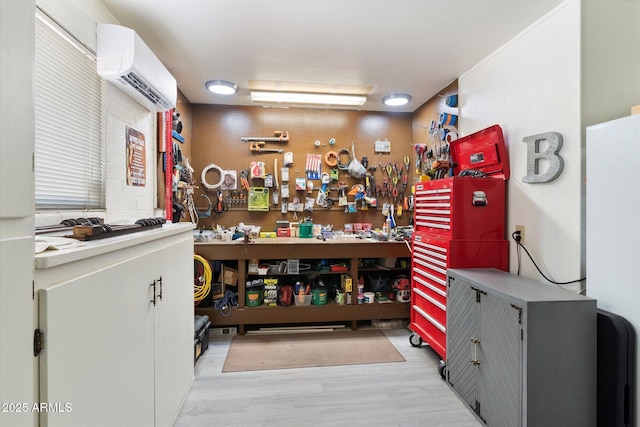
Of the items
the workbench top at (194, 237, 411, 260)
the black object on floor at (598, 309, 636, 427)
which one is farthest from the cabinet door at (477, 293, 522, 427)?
the workbench top at (194, 237, 411, 260)

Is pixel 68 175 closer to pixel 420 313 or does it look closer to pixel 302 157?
pixel 302 157

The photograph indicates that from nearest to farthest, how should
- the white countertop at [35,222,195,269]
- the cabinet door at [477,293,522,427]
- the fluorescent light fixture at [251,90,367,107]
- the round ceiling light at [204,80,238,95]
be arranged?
the white countertop at [35,222,195,269], the cabinet door at [477,293,522,427], the round ceiling light at [204,80,238,95], the fluorescent light fixture at [251,90,367,107]

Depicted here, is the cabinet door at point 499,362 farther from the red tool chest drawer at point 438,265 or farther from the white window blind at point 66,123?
the white window blind at point 66,123

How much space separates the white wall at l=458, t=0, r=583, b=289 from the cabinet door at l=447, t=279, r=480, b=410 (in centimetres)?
57

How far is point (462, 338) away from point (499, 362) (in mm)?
340

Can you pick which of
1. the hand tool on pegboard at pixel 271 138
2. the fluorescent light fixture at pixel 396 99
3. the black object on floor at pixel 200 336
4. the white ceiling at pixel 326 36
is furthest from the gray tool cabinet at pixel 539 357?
the hand tool on pegboard at pixel 271 138

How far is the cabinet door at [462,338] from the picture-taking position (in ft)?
5.71

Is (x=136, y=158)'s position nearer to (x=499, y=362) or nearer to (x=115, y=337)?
(x=115, y=337)

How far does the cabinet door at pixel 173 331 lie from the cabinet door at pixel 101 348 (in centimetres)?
10

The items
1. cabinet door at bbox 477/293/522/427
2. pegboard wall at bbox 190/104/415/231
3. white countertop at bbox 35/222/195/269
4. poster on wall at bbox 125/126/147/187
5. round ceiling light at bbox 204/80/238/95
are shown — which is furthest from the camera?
pegboard wall at bbox 190/104/415/231

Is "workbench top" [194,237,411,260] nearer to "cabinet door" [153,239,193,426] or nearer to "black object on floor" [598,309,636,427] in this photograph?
"cabinet door" [153,239,193,426]

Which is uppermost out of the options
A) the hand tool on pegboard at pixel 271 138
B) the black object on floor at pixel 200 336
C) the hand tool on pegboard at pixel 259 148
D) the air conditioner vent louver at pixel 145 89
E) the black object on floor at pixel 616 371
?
the hand tool on pegboard at pixel 271 138

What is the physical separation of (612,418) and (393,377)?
1.23 m

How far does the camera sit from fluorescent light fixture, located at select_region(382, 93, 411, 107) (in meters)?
3.12
